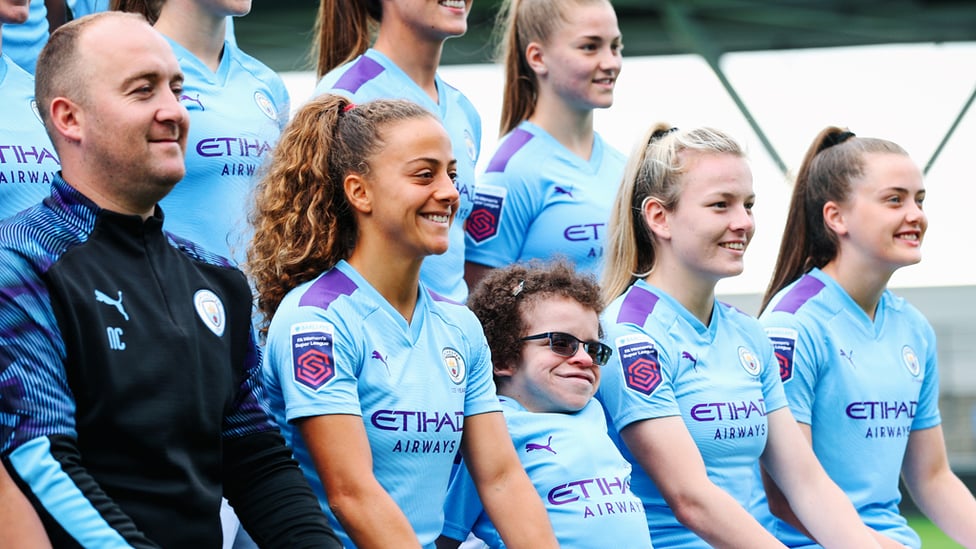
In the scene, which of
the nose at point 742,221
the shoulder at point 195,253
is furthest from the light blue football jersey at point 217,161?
the nose at point 742,221

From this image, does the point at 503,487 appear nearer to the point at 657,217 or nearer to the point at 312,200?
the point at 312,200

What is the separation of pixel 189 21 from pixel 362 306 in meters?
0.99

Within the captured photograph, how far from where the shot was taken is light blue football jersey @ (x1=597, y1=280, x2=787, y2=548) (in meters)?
3.45

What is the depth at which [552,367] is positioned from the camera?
3.30 metres

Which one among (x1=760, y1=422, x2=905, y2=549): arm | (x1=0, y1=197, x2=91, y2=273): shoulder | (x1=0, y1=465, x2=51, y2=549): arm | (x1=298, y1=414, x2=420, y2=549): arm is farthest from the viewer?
(x1=760, y1=422, x2=905, y2=549): arm

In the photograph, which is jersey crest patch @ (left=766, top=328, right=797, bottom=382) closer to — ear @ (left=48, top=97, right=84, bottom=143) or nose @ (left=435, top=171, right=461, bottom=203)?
nose @ (left=435, top=171, right=461, bottom=203)

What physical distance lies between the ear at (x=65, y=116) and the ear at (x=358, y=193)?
2.30 feet

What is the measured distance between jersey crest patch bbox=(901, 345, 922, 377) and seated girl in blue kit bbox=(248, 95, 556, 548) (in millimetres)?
1646

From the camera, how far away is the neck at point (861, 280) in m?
4.09

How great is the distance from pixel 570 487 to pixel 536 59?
159 centimetres

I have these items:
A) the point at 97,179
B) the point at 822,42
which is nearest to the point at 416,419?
the point at 97,179

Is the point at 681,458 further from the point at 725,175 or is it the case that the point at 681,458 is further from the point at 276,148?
the point at 276,148

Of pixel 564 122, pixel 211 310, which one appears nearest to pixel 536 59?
pixel 564 122

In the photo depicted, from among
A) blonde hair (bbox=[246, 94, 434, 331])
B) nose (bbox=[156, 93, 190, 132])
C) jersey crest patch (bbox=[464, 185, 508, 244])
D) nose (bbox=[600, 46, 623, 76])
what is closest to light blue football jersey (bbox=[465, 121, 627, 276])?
jersey crest patch (bbox=[464, 185, 508, 244])
